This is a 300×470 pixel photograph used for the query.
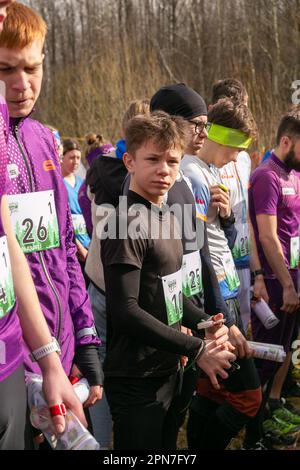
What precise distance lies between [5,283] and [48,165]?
0.71 metres

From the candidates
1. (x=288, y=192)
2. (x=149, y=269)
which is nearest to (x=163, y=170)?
(x=149, y=269)

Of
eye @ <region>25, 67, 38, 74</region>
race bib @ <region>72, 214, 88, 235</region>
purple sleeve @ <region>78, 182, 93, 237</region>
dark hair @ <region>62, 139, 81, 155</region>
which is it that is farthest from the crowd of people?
dark hair @ <region>62, 139, 81, 155</region>

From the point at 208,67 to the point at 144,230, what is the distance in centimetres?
1885

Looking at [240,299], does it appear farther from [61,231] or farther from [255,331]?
[61,231]

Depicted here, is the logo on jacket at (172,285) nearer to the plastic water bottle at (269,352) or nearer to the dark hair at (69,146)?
the plastic water bottle at (269,352)

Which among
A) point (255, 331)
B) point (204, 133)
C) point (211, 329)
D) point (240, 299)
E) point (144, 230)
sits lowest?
point (255, 331)

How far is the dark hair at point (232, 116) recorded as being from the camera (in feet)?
12.8

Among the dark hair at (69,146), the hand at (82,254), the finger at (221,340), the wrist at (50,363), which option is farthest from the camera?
the dark hair at (69,146)

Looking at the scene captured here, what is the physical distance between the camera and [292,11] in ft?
51.2

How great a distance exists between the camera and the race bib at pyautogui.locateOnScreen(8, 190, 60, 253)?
232 centimetres

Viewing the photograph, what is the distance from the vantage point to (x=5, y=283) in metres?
1.82

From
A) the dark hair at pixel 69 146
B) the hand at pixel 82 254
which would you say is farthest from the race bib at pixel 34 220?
the dark hair at pixel 69 146

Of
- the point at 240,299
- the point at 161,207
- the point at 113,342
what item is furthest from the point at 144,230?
the point at 240,299

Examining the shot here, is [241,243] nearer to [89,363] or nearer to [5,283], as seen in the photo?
[89,363]
